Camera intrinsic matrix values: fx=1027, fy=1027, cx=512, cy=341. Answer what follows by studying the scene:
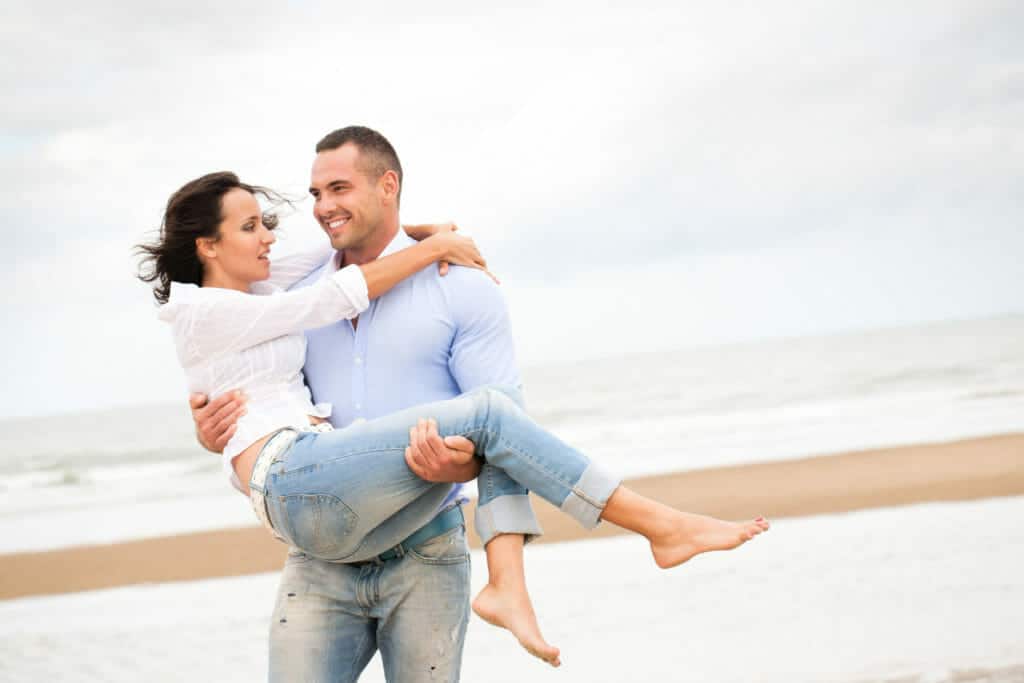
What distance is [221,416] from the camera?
2713 millimetres

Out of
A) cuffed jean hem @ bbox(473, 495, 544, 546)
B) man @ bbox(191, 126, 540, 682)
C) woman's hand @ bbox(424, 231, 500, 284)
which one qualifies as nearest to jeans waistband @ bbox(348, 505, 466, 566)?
man @ bbox(191, 126, 540, 682)

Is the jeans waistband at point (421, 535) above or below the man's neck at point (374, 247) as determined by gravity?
below

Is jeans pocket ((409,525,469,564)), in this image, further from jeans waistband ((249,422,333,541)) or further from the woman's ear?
the woman's ear

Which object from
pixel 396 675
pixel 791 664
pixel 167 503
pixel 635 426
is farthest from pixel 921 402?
pixel 396 675

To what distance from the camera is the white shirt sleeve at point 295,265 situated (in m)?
3.10

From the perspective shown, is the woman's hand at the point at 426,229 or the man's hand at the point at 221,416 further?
the woman's hand at the point at 426,229

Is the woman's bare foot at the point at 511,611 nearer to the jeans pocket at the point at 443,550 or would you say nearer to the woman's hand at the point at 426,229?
the jeans pocket at the point at 443,550

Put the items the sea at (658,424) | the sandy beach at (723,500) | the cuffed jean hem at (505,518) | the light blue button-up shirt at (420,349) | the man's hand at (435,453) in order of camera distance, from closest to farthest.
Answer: the man's hand at (435,453) < the cuffed jean hem at (505,518) < the light blue button-up shirt at (420,349) < the sandy beach at (723,500) < the sea at (658,424)

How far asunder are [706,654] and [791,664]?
0.40 metres

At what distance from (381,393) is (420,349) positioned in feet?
0.53

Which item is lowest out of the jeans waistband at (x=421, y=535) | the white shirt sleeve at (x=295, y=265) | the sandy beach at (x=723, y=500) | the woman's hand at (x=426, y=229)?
the sandy beach at (x=723, y=500)

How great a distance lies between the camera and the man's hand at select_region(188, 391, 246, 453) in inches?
107

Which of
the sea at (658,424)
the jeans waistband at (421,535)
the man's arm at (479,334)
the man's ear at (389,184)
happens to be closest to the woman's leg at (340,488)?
the jeans waistband at (421,535)

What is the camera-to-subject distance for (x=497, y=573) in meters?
2.52
